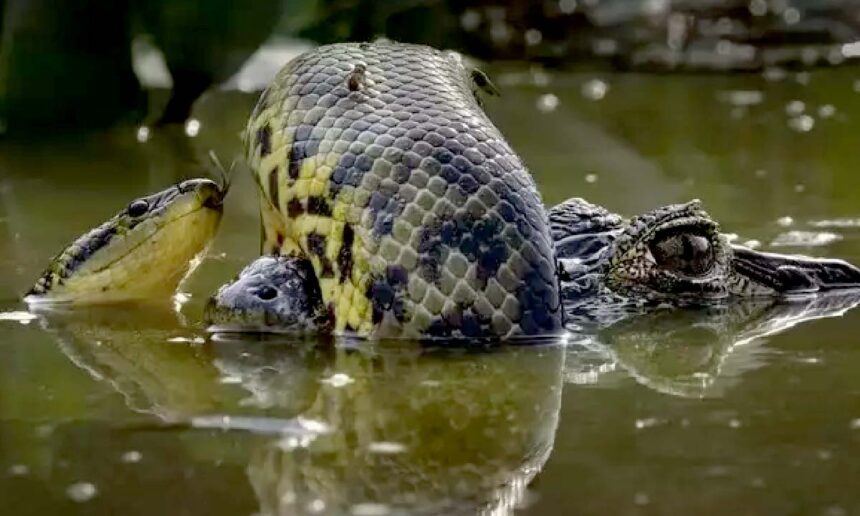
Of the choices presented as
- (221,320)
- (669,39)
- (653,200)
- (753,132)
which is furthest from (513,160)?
(669,39)

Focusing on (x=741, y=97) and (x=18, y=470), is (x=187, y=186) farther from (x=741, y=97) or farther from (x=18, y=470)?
(x=741, y=97)

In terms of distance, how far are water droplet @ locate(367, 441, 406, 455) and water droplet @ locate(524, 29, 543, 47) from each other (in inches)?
372

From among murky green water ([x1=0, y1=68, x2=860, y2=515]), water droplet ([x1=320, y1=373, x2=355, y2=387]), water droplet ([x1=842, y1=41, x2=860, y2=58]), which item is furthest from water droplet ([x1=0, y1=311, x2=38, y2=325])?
water droplet ([x1=842, y1=41, x2=860, y2=58])

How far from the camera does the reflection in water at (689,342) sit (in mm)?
3953

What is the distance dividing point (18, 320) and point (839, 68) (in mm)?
7940

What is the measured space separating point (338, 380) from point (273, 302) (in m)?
0.52

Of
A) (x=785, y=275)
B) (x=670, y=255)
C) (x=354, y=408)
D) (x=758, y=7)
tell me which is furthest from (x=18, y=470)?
(x=758, y=7)

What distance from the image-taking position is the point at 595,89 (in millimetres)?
10523

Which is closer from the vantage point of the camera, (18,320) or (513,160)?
(513,160)

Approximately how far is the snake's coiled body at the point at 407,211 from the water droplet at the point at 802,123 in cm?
447

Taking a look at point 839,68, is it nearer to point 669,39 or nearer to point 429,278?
→ point 669,39

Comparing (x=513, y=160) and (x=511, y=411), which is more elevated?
(x=513, y=160)

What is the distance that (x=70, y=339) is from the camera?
176 inches

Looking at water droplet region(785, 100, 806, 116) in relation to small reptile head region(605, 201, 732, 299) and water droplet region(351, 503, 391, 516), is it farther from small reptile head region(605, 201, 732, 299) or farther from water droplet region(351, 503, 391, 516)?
water droplet region(351, 503, 391, 516)
